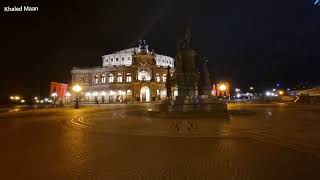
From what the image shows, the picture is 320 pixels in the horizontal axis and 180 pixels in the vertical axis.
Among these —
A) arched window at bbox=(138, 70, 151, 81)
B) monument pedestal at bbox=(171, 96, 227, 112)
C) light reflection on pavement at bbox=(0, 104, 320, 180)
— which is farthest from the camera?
arched window at bbox=(138, 70, 151, 81)

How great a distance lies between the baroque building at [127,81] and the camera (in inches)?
3454

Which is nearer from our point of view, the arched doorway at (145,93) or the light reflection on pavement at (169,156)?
the light reflection on pavement at (169,156)

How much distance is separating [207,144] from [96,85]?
89466mm

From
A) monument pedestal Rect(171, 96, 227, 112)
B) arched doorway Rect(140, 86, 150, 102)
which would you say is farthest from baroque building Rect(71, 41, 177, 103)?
monument pedestal Rect(171, 96, 227, 112)

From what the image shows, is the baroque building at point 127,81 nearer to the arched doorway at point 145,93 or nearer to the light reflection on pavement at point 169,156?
the arched doorway at point 145,93

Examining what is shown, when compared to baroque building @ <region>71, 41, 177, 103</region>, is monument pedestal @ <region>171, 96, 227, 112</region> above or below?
below

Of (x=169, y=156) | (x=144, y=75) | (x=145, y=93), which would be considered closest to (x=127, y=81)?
(x=144, y=75)

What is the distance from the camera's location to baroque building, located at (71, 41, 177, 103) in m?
87.7

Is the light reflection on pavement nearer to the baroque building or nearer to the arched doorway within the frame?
the baroque building

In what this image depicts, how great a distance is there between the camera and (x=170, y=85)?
27625mm

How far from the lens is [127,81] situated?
9050 centimetres

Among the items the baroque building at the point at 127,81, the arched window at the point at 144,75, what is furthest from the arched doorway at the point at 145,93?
the arched window at the point at 144,75

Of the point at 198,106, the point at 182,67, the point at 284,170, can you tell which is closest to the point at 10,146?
the point at 284,170

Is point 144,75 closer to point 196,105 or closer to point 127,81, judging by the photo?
point 127,81
